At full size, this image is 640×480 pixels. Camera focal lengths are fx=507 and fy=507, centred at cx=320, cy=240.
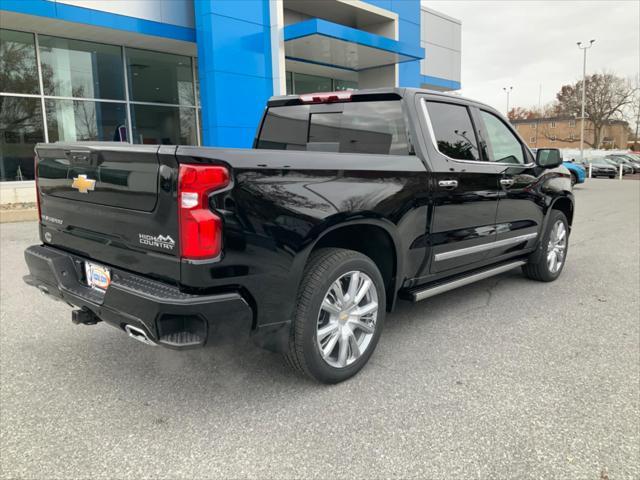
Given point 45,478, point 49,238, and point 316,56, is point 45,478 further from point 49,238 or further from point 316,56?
point 316,56

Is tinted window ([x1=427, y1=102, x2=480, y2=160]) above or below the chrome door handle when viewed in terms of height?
above

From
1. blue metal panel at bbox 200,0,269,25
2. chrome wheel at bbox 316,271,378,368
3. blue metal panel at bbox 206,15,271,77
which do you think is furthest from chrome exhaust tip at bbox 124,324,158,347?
blue metal panel at bbox 200,0,269,25

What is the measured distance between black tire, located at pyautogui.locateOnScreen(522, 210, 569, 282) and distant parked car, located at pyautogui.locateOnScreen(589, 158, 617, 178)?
30558 millimetres

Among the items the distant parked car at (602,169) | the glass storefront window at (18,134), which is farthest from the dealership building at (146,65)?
the distant parked car at (602,169)

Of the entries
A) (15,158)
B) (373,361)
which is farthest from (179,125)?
(373,361)

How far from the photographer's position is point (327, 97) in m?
4.20

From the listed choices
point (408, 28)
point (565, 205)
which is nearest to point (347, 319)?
point (565, 205)

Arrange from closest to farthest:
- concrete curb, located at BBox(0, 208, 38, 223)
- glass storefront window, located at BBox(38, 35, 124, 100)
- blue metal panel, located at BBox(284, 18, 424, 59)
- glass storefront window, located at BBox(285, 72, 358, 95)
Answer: concrete curb, located at BBox(0, 208, 38, 223)
glass storefront window, located at BBox(38, 35, 124, 100)
blue metal panel, located at BBox(284, 18, 424, 59)
glass storefront window, located at BBox(285, 72, 358, 95)

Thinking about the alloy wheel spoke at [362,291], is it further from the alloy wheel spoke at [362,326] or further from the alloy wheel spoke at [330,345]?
the alloy wheel spoke at [330,345]

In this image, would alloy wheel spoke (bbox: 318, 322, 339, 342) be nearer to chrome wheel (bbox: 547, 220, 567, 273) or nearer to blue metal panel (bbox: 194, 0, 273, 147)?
chrome wheel (bbox: 547, 220, 567, 273)

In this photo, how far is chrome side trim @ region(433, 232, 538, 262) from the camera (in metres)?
4.00

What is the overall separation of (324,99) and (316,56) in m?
13.9

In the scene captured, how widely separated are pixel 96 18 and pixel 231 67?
3.46 metres

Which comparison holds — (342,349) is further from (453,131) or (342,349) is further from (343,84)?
(343,84)
